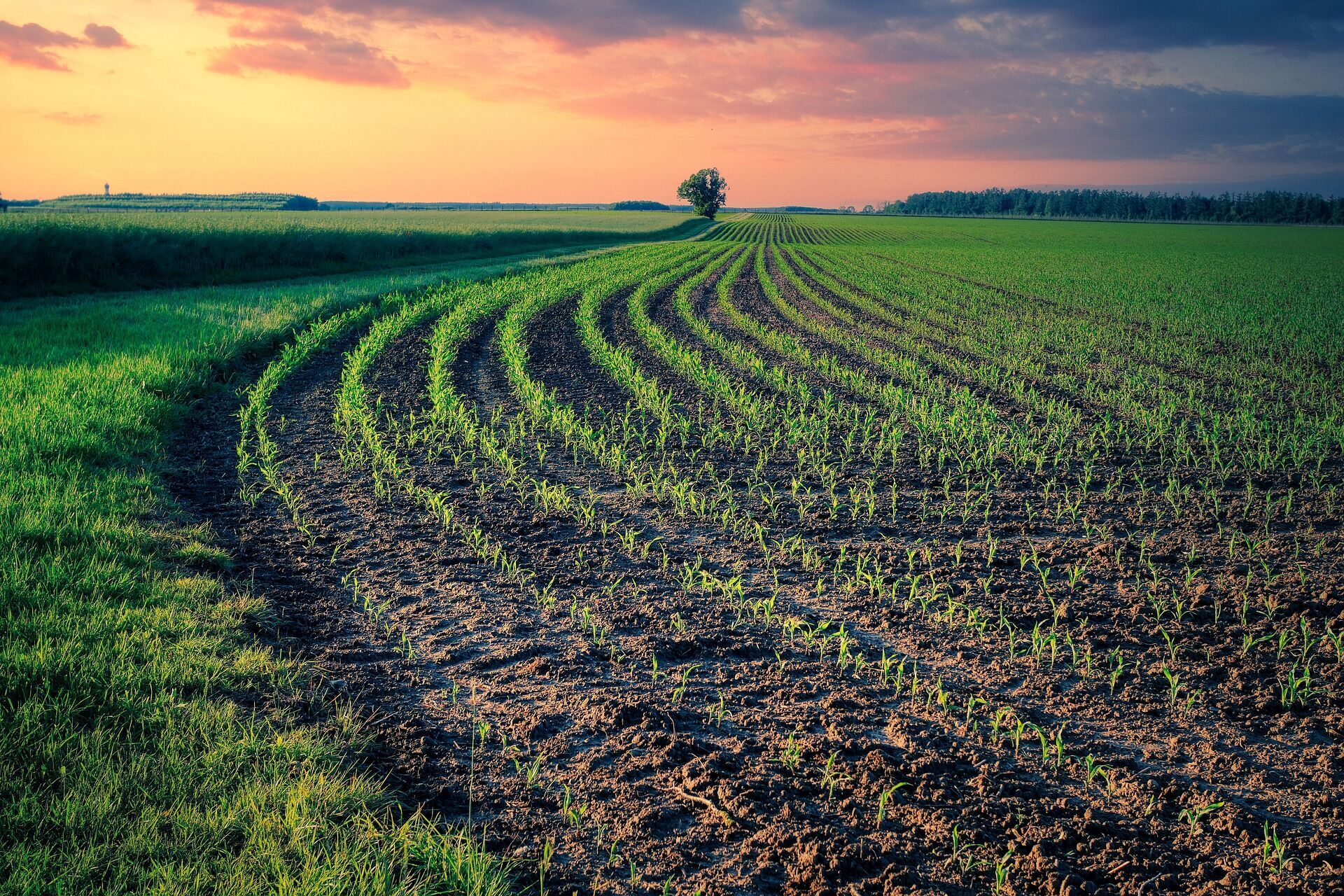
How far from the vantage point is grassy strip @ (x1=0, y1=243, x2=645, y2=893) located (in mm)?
2701

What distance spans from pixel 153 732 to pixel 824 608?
371cm

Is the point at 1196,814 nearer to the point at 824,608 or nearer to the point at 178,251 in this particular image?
the point at 824,608

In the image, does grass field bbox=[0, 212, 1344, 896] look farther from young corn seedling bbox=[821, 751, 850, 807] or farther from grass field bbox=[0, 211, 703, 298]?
grass field bbox=[0, 211, 703, 298]

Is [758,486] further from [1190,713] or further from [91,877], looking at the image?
[91,877]

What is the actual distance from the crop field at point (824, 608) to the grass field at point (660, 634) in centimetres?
3

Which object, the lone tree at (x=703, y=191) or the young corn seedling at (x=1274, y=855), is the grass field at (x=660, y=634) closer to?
the young corn seedling at (x=1274, y=855)

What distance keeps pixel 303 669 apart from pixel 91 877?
1.55m

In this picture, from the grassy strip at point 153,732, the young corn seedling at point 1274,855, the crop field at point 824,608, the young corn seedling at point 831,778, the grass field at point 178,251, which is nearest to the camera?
the grassy strip at point 153,732

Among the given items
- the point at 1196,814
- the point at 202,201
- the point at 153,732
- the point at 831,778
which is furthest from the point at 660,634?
the point at 202,201

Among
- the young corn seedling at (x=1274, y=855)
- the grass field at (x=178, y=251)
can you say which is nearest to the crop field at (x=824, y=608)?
the young corn seedling at (x=1274, y=855)

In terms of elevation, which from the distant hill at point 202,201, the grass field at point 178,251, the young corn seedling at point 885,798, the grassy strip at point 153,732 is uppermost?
the distant hill at point 202,201

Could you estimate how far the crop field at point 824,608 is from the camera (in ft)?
10.3

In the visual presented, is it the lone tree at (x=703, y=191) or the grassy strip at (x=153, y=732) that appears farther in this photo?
the lone tree at (x=703, y=191)

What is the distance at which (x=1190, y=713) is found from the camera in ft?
13.1
